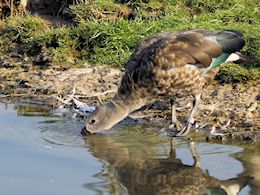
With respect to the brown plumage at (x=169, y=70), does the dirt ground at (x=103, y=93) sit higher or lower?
lower

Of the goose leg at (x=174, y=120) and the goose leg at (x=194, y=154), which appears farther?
the goose leg at (x=174, y=120)

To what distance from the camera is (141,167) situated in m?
6.01

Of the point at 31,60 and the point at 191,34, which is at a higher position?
the point at 191,34

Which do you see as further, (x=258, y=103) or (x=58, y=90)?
(x=58, y=90)

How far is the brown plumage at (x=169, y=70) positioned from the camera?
22.4ft

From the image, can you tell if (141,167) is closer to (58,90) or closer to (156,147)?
(156,147)

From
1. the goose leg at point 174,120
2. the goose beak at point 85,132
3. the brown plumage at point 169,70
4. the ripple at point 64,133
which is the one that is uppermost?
the brown plumage at point 169,70

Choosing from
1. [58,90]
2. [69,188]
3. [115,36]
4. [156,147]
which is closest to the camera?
[69,188]

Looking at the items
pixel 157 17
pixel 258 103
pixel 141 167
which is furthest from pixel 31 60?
pixel 141 167

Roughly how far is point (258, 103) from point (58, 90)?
219cm

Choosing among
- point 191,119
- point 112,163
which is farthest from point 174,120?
point 112,163

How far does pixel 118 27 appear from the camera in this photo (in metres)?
9.20

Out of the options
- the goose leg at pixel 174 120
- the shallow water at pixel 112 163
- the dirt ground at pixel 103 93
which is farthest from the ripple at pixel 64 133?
the goose leg at pixel 174 120

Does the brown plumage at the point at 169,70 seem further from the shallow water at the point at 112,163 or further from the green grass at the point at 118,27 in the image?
the green grass at the point at 118,27
